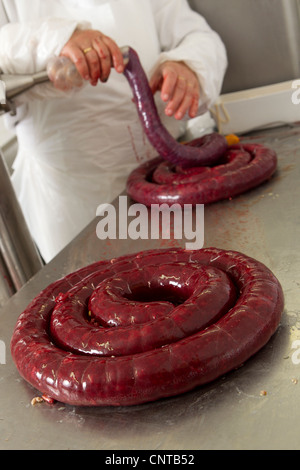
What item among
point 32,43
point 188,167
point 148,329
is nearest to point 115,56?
point 32,43

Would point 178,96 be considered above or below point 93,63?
below

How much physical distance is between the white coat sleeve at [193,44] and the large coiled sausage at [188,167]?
→ 0.28 metres

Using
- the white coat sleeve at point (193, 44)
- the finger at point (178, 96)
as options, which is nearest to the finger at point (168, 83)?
the finger at point (178, 96)

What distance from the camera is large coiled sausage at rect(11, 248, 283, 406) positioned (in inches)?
41.1

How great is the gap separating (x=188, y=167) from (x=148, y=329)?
112 centimetres

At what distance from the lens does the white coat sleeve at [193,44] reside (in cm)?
236

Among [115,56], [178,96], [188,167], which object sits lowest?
[188,167]

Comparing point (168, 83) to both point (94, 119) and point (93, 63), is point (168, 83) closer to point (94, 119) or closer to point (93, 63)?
point (93, 63)

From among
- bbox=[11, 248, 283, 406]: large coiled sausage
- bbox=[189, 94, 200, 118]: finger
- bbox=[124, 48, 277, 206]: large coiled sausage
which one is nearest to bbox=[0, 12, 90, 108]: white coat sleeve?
bbox=[124, 48, 277, 206]: large coiled sausage

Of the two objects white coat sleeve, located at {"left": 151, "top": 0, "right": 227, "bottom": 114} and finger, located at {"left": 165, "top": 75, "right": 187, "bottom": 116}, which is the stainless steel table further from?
white coat sleeve, located at {"left": 151, "top": 0, "right": 227, "bottom": 114}

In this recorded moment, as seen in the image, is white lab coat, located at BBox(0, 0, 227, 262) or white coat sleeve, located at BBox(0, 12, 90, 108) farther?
white lab coat, located at BBox(0, 0, 227, 262)

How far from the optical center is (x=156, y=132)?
2107 mm

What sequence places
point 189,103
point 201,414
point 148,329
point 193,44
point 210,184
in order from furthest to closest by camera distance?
point 193,44, point 189,103, point 210,184, point 148,329, point 201,414
